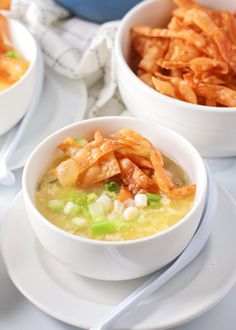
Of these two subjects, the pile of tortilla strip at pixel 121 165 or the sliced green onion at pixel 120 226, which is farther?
the pile of tortilla strip at pixel 121 165

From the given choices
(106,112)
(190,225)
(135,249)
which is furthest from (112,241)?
(106,112)

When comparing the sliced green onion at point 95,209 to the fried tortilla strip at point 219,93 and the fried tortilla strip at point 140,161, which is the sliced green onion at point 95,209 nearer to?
the fried tortilla strip at point 140,161

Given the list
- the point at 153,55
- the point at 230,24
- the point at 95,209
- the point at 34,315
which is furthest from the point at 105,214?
the point at 230,24

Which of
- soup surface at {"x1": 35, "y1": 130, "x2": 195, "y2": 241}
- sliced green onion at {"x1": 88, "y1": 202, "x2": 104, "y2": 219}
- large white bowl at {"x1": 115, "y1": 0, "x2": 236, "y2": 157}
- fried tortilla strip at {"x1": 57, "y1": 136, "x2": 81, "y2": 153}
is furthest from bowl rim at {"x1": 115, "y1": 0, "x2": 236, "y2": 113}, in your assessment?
sliced green onion at {"x1": 88, "y1": 202, "x2": 104, "y2": 219}

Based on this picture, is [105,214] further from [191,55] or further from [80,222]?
[191,55]

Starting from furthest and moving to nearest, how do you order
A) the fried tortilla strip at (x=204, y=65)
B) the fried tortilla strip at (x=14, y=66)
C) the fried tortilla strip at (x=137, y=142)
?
the fried tortilla strip at (x=14, y=66), the fried tortilla strip at (x=204, y=65), the fried tortilla strip at (x=137, y=142)

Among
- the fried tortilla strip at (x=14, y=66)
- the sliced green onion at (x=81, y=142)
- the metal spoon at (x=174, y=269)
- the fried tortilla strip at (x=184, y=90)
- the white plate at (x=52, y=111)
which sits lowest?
the white plate at (x=52, y=111)

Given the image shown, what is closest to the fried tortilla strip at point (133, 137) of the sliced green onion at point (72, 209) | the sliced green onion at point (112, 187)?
the sliced green onion at point (112, 187)

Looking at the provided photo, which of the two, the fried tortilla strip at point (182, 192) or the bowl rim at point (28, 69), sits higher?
the bowl rim at point (28, 69)

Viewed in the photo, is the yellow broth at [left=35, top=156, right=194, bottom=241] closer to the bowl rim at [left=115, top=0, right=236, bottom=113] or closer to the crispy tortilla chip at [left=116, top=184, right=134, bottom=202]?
the crispy tortilla chip at [left=116, top=184, right=134, bottom=202]
